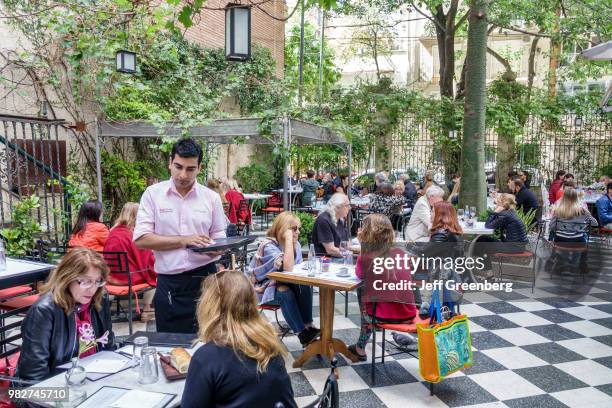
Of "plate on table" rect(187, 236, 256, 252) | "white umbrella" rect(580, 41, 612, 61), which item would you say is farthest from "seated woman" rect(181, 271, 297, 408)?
"white umbrella" rect(580, 41, 612, 61)

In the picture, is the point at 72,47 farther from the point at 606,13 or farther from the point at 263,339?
the point at 606,13

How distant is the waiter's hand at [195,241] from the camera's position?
2.90 m

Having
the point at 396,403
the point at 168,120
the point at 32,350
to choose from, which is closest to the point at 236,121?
the point at 168,120

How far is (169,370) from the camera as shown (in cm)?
225

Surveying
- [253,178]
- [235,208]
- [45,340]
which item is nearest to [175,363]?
[45,340]

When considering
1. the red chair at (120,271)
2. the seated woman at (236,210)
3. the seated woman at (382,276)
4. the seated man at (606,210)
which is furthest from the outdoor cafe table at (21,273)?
the seated man at (606,210)

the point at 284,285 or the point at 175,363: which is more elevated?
the point at 175,363

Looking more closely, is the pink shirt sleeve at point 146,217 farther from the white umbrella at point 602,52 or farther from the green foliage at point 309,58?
the green foliage at point 309,58

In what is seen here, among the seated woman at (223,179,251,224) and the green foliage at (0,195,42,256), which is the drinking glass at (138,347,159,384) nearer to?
the green foliage at (0,195,42,256)

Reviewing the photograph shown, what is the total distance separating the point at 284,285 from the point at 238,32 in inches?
97.0

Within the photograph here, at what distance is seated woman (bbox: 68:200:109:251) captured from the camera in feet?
17.1

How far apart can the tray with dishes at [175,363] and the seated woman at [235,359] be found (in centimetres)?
29

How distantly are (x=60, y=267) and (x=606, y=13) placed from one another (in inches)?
438

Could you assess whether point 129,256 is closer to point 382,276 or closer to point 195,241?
point 195,241
